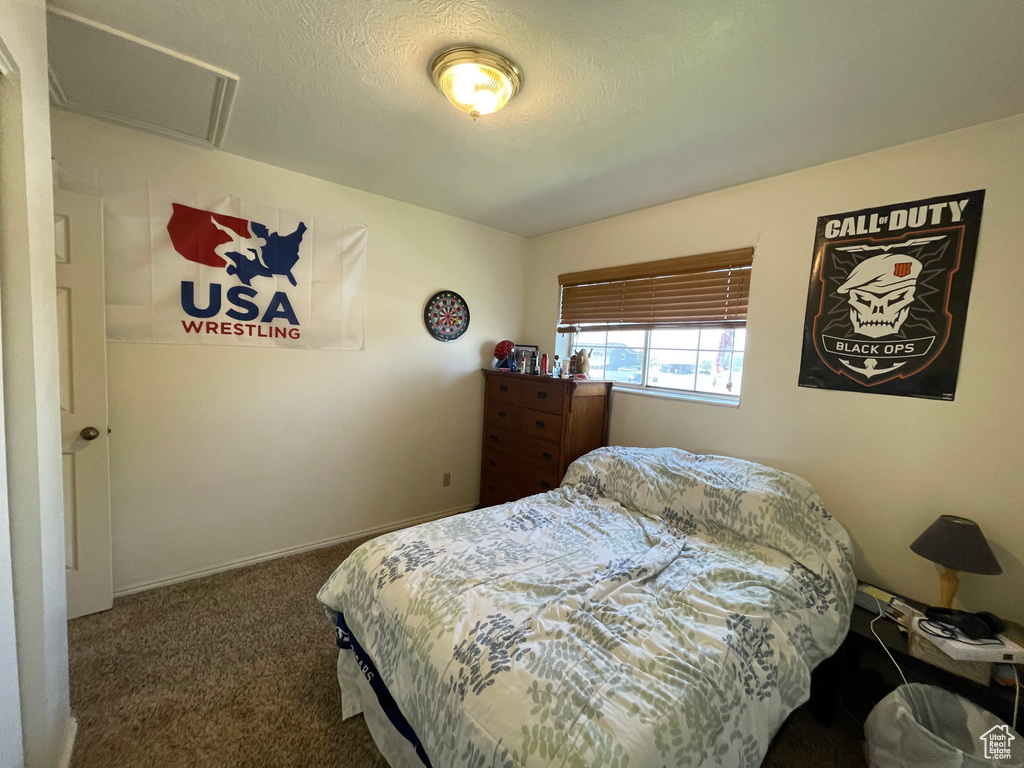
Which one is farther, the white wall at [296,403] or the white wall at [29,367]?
the white wall at [296,403]

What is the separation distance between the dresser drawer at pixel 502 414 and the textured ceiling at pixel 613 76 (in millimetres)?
1663

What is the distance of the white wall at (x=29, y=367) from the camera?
1.00 metres

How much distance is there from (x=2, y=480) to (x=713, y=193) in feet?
10.5

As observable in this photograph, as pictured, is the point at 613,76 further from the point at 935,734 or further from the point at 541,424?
the point at 935,734

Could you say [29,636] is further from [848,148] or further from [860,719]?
[848,148]

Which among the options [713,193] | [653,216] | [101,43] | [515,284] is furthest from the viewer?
[515,284]

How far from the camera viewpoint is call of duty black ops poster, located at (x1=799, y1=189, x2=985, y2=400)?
1698 millimetres

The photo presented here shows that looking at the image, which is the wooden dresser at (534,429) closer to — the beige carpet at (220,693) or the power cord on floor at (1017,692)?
the beige carpet at (220,693)

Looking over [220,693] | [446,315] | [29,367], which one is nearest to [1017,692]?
[220,693]

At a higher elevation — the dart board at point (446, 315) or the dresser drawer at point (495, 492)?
the dart board at point (446, 315)

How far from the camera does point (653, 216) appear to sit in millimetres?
2742

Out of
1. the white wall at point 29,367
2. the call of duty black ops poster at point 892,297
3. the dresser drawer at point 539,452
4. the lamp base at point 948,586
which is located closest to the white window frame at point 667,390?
the call of duty black ops poster at point 892,297

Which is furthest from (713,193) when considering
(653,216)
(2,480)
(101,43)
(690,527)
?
(2,480)

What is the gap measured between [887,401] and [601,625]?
1.75 m
